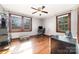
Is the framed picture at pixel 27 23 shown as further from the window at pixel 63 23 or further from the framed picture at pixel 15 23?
the window at pixel 63 23

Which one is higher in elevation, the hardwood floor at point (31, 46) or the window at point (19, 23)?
the window at point (19, 23)

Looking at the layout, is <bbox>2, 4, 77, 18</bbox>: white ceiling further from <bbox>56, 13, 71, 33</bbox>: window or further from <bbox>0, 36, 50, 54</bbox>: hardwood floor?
<bbox>0, 36, 50, 54</bbox>: hardwood floor

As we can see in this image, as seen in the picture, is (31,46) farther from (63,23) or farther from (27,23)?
(63,23)

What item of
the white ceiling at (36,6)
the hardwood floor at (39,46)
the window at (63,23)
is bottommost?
the hardwood floor at (39,46)

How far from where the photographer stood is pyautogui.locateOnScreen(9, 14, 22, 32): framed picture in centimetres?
88

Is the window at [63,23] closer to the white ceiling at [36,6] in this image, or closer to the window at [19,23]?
the white ceiling at [36,6]

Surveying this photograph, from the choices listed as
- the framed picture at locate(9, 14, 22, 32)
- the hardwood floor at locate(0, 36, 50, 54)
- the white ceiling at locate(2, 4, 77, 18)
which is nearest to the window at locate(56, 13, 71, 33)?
the white ceiling at locate(2, 4, 77, 18)

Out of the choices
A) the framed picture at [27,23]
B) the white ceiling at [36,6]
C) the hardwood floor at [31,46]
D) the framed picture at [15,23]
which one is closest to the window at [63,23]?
the white ceiling at [36,6]

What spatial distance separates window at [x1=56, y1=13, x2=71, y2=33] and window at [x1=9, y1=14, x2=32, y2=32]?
12.8 inches

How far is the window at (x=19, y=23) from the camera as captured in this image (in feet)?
2.90

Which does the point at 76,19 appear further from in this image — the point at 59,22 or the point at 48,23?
the point at 48,23

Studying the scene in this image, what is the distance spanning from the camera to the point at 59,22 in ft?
3.06

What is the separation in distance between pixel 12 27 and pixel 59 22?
532 mm
